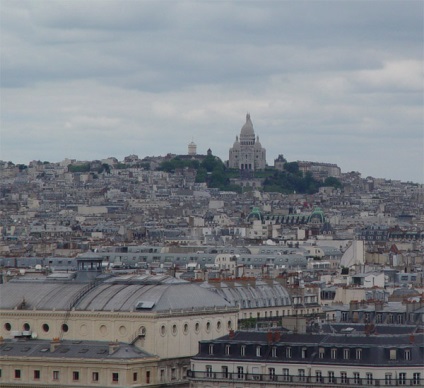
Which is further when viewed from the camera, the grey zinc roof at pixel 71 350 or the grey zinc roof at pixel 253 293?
the grey zinc roof at pixel 253 293

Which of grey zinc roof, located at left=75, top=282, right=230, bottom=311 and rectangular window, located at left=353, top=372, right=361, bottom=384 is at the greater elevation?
grey zinc roof, located at left=75, top=282, right=230, bottom=311

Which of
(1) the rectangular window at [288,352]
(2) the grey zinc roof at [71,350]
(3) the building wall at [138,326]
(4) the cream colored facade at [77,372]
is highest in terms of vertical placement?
(3) the building wall at [138,326]

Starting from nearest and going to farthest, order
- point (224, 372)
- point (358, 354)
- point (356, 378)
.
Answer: point (356, 378) → point (358, 354) → point (224, 372)

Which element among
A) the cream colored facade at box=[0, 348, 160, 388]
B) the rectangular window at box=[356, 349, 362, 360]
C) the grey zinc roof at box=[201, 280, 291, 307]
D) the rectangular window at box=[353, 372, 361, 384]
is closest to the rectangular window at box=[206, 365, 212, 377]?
the cream colored facade at box=[0, 348, 160, 388]

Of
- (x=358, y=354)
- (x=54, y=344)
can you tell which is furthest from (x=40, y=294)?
(x=358, y=354)

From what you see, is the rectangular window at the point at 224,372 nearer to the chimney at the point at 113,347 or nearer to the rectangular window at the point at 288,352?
the rectangular window at the point at 288,352

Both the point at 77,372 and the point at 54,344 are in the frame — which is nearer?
the point at 77,372

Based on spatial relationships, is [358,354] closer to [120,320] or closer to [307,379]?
[307,379]

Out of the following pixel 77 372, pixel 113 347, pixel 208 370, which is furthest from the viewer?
pixel 113 347

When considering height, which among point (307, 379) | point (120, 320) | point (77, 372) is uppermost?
point (120, 320)

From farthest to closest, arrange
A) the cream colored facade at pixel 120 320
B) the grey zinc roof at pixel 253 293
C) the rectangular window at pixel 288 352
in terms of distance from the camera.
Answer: the grey zinc roof at pixel 253 293 < the cream colored facade at pixel 120 320 < the rectangular window at pixel 288 352

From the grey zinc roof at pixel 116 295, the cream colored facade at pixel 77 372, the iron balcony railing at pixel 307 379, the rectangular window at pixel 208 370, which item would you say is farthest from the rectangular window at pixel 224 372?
the grey zinc roof at pixel 116 295

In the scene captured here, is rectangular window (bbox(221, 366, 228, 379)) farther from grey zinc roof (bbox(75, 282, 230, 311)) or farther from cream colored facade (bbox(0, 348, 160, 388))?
grey zinc roof (bbox(75, 282, 230, 311))

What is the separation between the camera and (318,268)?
118 meters
